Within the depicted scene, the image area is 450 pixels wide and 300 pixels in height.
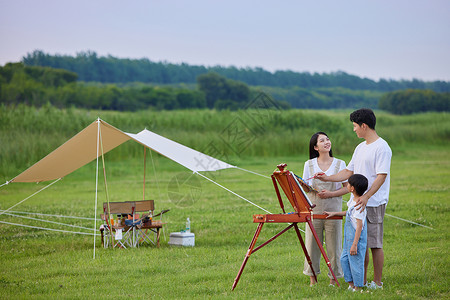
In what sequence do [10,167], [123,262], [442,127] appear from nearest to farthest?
1. [123,262]
2. [10,167]
3. [442,127]

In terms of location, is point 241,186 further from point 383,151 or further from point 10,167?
point 383,151

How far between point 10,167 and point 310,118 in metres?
16.3

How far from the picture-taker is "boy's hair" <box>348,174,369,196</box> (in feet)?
17.1

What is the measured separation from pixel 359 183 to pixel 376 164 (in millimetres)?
259

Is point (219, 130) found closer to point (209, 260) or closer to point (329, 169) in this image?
point (209, 260)

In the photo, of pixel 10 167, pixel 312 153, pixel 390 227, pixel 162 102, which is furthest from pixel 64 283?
pixel 162 102

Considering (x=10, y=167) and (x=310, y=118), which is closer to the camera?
(x=10, y=167)

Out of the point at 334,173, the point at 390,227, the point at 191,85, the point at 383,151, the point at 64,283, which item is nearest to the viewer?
the point at 383,151

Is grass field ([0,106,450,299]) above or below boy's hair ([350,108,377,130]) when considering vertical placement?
below

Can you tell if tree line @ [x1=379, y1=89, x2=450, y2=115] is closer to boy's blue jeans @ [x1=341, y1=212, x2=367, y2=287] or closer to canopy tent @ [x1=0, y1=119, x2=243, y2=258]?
canopy tent @ [x1=0, y1=119, x2=243, y2=258]

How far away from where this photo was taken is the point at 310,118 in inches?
1176

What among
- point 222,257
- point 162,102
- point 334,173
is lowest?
point 222,257

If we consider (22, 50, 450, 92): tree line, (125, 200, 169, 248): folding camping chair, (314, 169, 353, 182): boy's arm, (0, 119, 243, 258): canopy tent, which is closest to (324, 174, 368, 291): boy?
(314, 169, 353, 182): boy's arm

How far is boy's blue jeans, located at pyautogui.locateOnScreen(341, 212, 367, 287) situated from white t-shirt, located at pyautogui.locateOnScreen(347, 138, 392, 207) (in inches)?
12.0
